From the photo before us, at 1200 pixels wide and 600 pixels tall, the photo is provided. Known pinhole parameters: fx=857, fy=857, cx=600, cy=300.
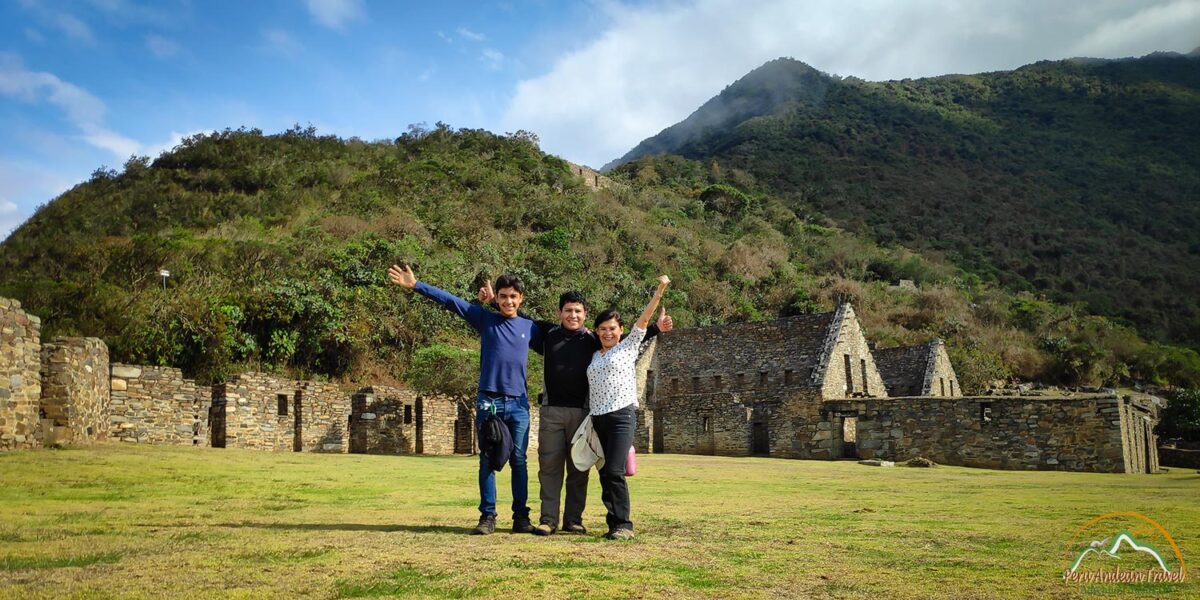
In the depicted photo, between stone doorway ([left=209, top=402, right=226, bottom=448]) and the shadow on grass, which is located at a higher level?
stone doorway ([left=209, top=402, right=226, bottom=448])

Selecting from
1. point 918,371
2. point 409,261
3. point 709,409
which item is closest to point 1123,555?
point 709,409

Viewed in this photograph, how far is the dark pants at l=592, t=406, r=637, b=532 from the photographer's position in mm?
6816

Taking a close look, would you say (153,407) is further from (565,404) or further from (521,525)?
(565,404)

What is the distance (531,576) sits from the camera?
16.3 feet

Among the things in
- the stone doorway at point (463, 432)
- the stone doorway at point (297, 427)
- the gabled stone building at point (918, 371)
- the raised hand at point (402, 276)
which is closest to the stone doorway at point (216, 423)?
the stone doorway at point (297, 427)

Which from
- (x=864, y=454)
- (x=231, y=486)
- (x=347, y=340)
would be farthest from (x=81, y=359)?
(x=864, y=454)

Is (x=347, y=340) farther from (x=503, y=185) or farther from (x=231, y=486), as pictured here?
(x=503, y=185)

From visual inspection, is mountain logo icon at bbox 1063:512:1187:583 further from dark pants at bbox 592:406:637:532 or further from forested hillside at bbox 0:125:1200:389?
forested hillside at bbox 0:125:1200:389

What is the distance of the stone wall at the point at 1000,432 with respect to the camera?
22453mm

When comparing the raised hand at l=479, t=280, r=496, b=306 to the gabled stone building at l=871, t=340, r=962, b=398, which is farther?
the gabled stone building at l=871, t=340, r=962, b=398

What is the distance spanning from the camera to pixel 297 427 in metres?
22.0

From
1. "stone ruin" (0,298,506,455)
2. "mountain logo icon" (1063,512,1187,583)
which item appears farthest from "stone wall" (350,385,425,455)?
"mountain logo icon" (1063,512,1187,583)

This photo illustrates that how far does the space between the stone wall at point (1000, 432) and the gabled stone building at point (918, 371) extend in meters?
9.72

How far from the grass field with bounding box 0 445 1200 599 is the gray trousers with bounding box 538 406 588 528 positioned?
50 centimetres
